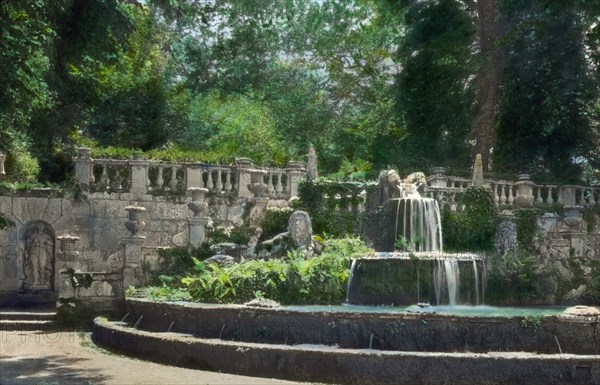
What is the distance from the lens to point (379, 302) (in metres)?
16.2

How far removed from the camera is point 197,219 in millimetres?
19359

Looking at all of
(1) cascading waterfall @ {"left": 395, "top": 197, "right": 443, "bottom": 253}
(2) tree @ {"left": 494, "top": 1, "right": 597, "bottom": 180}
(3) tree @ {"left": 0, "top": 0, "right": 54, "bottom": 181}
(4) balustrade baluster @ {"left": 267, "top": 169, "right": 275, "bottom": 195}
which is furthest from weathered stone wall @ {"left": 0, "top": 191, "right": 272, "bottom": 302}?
(2) tree @ {"left": 494, "top": 1, "right": 597, "bottom": 180}

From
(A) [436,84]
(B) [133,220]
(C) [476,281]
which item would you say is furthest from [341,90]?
(C) [476,281]

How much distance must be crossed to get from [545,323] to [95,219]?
12073 millimetres

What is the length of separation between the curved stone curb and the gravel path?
27 centimetres

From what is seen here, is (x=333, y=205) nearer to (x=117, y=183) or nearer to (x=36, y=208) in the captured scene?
(x=117, y=183)

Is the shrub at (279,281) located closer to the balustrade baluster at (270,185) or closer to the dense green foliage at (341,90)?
the balustrade baluster at (270,185)

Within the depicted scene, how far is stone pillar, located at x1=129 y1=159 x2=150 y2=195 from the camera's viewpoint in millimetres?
19797

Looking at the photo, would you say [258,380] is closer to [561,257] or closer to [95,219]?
[95,219]

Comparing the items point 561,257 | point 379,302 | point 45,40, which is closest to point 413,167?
point 561,257

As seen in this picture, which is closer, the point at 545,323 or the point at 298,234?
the point at 545,323

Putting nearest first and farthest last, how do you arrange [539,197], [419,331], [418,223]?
[419,331] < [418,223] < [539,197]

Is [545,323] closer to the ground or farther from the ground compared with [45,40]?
closer to the ground

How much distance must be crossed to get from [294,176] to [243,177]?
1315 mm
